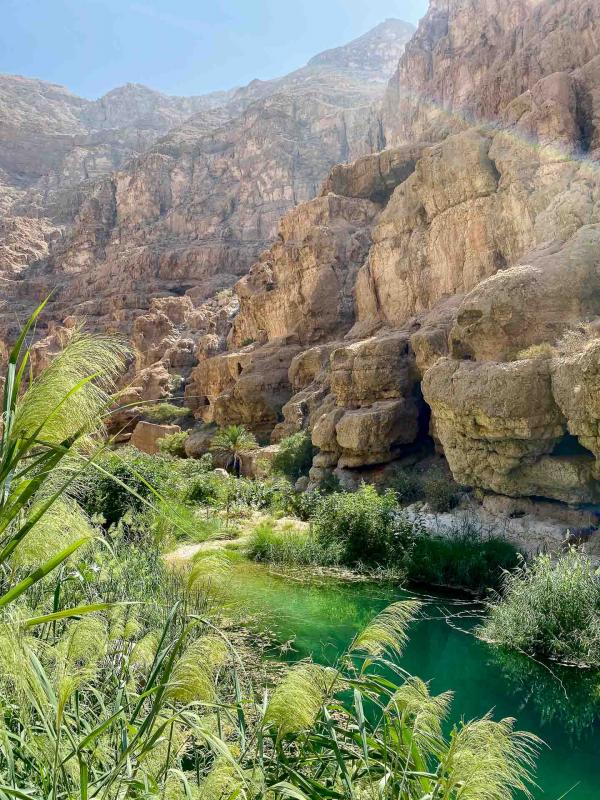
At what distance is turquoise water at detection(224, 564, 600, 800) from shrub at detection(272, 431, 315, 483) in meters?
11.1

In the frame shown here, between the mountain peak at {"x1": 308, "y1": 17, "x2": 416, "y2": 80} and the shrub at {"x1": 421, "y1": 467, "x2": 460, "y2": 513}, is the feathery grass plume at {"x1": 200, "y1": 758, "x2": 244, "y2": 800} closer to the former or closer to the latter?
the shrub at {"x1": 421, "y1": 467, "x2": 460, "y2": 513}

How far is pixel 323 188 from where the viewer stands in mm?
35281

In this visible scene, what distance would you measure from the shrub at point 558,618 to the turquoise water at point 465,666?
26cm

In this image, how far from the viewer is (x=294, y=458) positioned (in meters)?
22.9

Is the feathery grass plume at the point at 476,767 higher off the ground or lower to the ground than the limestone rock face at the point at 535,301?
lower

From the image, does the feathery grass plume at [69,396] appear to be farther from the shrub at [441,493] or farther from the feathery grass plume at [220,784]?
the shrub at [441,493]

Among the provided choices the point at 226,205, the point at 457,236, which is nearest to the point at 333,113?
the point at 226,205

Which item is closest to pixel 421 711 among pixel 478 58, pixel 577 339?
pixel 577 339

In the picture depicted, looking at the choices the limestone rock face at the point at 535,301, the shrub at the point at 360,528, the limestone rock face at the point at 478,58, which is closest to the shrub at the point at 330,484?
the shrub at the point at 360,528

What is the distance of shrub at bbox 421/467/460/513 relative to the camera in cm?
1619

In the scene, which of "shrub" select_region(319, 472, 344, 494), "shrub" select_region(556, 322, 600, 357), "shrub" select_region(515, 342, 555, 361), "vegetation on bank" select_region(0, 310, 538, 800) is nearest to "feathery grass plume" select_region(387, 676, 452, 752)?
"vegetation on bank" select_region(0, 310, 538, 800)

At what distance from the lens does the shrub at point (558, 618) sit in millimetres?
7418

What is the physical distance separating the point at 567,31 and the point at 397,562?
2450 cm

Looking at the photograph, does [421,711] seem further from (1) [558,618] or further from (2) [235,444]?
(2) [235,444]
